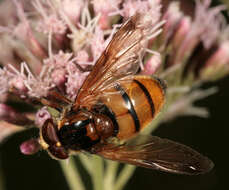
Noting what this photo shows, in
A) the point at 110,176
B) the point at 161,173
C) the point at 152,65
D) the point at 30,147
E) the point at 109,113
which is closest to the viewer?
the point at 109,113

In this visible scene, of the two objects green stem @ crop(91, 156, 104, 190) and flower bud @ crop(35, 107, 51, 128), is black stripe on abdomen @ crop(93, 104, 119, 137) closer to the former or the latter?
flower bud @ crop(35, 107, 51, 128)

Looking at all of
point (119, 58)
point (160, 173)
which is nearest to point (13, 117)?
point (119, 58)

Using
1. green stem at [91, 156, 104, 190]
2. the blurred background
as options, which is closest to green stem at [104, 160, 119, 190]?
green stem at [91, 156, 104, 190]

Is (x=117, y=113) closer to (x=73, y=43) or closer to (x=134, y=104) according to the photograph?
(x=134, y=104)

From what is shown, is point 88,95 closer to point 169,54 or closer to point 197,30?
point 169,54

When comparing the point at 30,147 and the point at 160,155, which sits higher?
the point at 30,147

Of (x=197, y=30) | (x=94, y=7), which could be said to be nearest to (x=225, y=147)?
(x=197, y=30)

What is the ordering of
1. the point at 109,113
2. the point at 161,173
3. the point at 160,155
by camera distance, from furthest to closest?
the point at 161,173 < the point at 109,113 < the point at 160,155

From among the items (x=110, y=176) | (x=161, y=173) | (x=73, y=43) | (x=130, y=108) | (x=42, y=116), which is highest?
(x=73, y=43)
